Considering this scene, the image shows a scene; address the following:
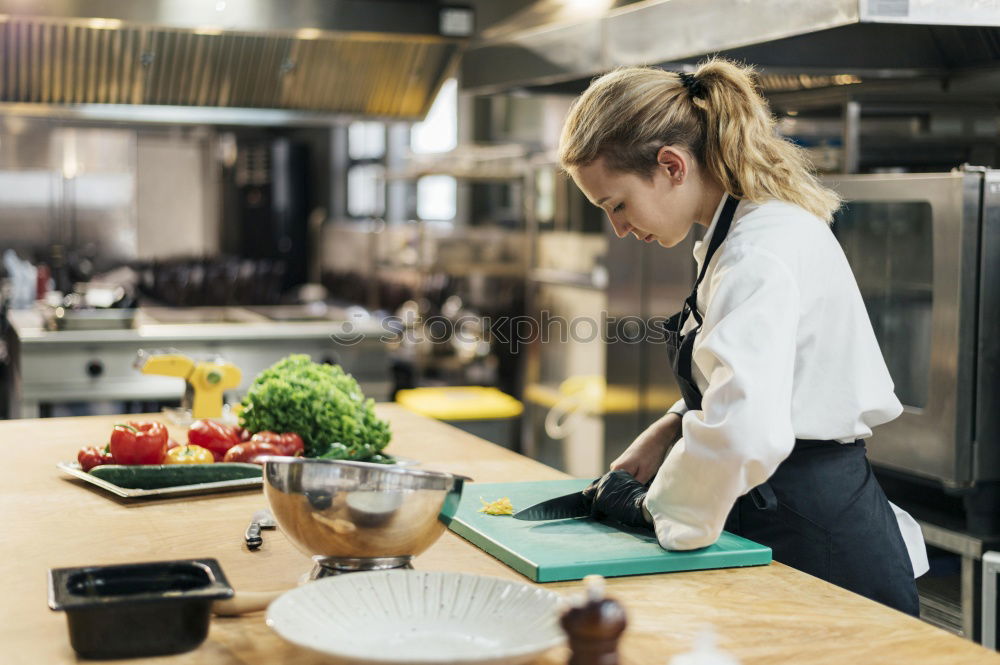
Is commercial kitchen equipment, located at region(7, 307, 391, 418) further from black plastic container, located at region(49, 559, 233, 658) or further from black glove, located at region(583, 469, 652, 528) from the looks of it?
black plastic container, located at region(49, 559, 233, 658)

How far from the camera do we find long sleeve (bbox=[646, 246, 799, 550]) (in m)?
1.64

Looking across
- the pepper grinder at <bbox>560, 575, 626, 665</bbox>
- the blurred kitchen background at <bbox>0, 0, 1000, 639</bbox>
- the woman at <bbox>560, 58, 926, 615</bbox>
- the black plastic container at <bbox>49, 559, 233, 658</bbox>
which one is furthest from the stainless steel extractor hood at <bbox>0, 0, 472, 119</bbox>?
the pepper grinder at <bbox>560, 575, 626, 665</bbox>

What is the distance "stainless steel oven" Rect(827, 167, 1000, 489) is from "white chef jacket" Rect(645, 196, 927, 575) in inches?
40.9

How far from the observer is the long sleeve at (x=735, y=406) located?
5.38 feet

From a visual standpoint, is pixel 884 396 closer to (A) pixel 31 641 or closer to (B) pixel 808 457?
(B) pixel 808 457

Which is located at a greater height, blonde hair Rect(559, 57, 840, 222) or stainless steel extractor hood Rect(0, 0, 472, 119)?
stainless steel extractor hood Rect(0, 0, 472, 119)

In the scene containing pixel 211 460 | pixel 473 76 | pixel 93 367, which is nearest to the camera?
pixel 211 460

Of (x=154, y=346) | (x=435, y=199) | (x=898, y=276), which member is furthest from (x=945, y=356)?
(x=435, y=199)

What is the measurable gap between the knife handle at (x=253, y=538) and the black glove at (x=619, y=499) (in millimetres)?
545

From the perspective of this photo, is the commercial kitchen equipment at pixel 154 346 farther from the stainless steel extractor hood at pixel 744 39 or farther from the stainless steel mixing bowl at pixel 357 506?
the stainless steel mixing bowl at pixel 357 506

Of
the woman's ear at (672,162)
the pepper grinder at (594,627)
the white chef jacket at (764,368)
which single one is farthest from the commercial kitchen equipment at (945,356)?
the pepper grinder at (594,627)

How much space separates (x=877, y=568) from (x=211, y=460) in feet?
4.33

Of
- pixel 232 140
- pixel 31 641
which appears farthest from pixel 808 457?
pixel 232 140

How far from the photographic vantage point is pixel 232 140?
12.7 m
